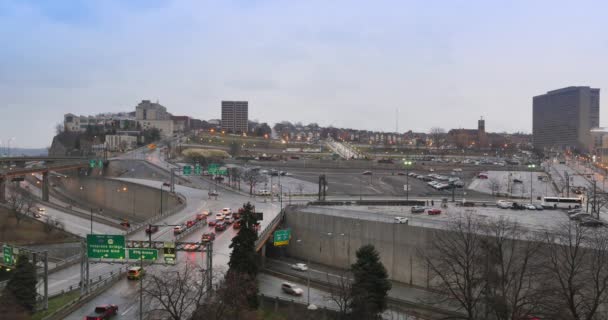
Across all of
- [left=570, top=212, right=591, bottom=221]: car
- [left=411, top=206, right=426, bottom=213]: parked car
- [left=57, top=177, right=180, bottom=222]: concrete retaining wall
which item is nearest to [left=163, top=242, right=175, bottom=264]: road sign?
[left=411, top=206, right=426, bottom=213]: parked car

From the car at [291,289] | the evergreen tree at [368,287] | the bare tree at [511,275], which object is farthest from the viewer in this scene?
the car at [291,289]

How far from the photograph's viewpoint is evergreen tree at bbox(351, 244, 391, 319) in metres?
22.9

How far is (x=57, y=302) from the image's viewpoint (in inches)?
933

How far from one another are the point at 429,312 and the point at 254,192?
120ft

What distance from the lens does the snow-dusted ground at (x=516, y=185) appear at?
5850cm

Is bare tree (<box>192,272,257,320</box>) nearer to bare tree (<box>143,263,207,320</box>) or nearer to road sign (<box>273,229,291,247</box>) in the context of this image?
bare tree (<box>143,263,207,320</box>)

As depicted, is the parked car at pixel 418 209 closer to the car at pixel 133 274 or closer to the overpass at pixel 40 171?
the car at pixel 133 274

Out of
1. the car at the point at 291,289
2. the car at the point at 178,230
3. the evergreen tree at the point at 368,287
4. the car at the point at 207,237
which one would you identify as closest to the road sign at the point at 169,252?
the car at the point at 291,289

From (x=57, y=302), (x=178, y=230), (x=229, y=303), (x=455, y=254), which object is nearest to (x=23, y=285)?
(x=57, y=302)

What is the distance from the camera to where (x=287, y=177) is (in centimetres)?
7588

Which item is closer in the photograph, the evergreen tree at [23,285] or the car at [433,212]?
the evergreen tree at [23,285]

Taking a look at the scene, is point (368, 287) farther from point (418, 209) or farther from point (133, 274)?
point (418, 209)

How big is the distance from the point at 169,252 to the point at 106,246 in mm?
3167

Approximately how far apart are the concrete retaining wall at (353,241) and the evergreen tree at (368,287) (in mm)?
9127
